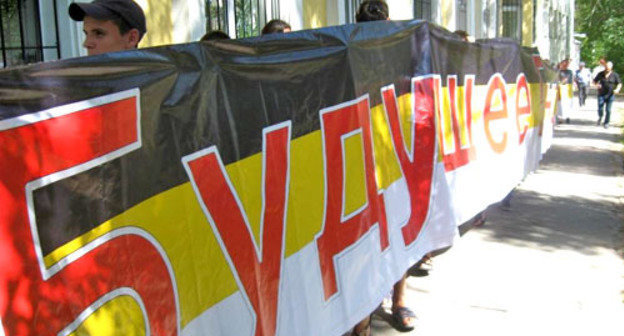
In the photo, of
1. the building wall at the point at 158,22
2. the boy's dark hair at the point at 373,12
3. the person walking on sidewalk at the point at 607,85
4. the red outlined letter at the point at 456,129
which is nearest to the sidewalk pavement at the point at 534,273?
the red outlined letter at the point at 456,129

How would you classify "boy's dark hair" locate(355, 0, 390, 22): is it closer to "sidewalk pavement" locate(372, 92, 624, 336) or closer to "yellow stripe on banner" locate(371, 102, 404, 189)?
"yellow stripe on banner" locate(371, 102, 404, 189)

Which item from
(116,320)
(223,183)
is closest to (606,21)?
(223,183)

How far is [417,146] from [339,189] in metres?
1.29

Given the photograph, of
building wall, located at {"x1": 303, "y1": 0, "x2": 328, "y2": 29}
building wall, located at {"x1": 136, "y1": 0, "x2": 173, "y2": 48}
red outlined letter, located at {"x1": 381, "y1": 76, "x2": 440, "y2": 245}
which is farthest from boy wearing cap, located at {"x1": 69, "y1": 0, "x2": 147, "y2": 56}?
building wall, located at {"x1": 303, "y1": 0, "x2": 328, "y2": 29}

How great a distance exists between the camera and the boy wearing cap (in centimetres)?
334

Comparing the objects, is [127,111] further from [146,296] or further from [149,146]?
[146,296]

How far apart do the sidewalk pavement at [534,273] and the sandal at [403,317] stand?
0.19 ft

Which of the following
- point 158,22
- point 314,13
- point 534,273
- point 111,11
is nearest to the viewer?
point 111,11

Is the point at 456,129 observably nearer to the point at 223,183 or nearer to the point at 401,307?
the point at 401,307

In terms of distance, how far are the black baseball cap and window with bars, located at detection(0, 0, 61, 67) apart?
2472 mm

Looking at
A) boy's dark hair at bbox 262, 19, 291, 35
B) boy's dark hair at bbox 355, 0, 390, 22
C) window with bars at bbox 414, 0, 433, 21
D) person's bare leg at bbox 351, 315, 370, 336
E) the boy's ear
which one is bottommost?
person's bare leg at bbox 351, 315, 370, 336

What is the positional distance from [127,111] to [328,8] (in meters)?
8.25

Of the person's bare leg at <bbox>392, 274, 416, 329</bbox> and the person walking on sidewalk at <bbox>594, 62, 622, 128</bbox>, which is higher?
the person walking on sidewalk at <bbox>594, 62, 622, 128</bbox>

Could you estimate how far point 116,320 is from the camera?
2.37 metres
